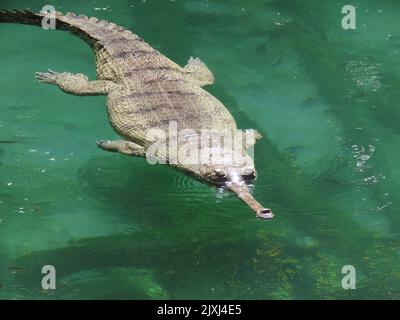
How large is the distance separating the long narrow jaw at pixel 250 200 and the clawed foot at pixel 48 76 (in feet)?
9.17

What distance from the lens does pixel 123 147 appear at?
7215mm

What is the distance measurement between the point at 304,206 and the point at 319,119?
139cm

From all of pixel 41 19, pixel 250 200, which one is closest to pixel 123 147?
pixel 250 200

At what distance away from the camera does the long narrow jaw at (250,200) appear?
612 centimetres

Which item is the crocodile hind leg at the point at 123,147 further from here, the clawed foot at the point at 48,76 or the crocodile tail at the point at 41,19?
the crocodile tail at the point at 41,19

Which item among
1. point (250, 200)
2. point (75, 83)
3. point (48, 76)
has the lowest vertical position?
point (250, 200)

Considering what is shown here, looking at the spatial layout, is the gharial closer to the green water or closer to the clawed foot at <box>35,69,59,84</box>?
the clawed foot at <box>35,69,59,84</box>

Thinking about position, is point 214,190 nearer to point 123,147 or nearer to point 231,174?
point 231,174

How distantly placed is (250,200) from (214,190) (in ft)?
1.90

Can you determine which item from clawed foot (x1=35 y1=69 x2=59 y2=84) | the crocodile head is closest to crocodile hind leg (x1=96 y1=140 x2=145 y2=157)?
the crocodile head

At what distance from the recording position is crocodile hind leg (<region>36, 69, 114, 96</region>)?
8.16 meters

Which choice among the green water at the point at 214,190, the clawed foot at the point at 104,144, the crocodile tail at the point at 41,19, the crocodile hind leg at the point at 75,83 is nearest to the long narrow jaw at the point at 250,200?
the green water at the point at 214,190

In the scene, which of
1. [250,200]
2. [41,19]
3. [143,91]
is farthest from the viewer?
[41,19]

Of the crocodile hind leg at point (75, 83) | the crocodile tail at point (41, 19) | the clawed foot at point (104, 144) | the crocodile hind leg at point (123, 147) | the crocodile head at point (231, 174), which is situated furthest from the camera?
the crocodile tail at point (41, 19)
